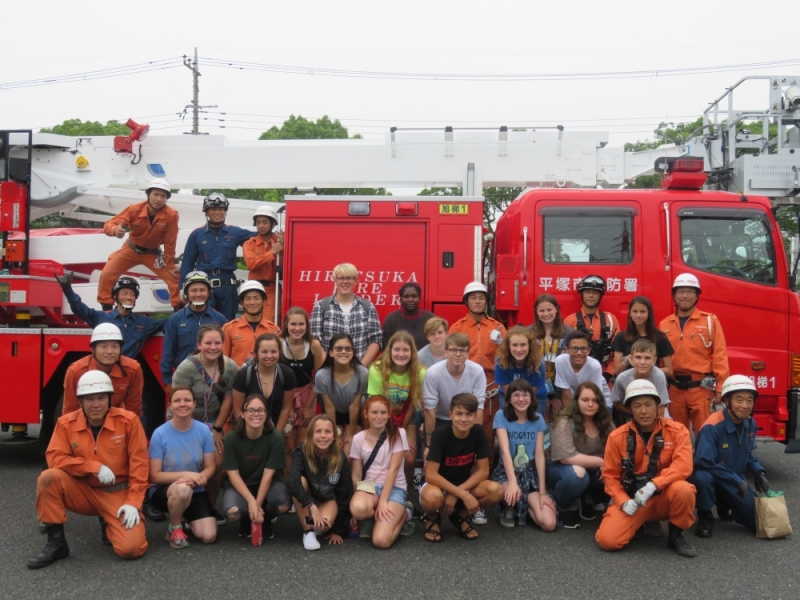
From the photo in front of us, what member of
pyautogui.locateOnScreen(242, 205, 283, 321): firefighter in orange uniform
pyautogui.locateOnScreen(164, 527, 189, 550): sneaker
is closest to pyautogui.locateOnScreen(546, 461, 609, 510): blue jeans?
pyautogui.locateOnScreen(164, 527, 189, 550): sneaker

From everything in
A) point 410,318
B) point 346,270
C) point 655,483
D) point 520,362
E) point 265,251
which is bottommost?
point 655,483

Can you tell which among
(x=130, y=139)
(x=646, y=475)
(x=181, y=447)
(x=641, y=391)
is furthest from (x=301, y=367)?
(x=130, y=139)

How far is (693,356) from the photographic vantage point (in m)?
6.59

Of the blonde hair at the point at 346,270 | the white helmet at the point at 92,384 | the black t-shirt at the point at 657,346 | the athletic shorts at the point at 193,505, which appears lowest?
the athletic shorts at the point at 193,505

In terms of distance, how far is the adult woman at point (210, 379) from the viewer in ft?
19.9

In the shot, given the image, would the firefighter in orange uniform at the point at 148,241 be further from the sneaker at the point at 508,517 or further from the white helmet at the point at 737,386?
the white helmet at the point at 737,386

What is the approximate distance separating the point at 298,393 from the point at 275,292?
1458mm

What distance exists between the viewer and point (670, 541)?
5.36 metres

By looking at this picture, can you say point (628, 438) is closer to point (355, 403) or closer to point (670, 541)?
point (670, 541)

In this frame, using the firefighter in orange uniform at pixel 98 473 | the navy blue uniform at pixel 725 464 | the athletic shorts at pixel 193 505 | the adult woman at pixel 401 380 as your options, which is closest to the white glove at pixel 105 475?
the firefighter in orange uniform at pixel 98 473

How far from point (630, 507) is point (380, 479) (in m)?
1.73

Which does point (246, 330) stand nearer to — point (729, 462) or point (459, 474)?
point (459, 474)

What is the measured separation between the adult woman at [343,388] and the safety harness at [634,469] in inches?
80.5

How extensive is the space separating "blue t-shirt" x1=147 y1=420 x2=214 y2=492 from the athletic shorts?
0.06 metres
